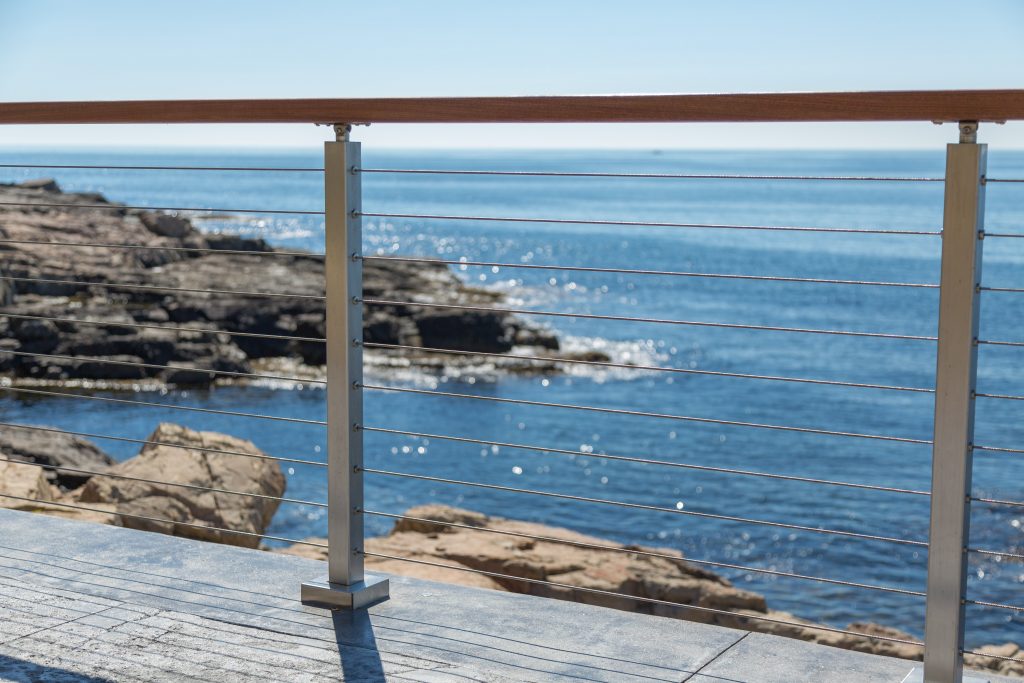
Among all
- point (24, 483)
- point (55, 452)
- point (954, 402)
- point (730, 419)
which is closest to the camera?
point (954, 402)

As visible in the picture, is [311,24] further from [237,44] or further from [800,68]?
[800,68]

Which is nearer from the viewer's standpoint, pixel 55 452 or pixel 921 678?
pixel 921 678

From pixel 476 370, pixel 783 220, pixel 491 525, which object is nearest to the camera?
pixel 491 525

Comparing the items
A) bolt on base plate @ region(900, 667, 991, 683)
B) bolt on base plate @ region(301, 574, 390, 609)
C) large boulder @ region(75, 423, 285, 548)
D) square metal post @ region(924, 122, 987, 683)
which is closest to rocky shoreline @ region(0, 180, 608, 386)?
large boulder @ region(75, 423, 285, 548)

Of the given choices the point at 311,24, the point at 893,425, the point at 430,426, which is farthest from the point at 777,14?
the point at 430,426

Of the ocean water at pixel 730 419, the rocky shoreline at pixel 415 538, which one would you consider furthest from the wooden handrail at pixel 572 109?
the ocean water at pixel 730 419

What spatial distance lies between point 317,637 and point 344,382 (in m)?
0.54

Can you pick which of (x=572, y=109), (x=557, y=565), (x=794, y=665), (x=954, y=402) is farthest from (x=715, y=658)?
(x=557, y=565)

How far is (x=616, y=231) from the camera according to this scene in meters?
49.8

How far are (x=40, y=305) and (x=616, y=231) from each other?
34.3m

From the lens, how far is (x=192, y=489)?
477 cm

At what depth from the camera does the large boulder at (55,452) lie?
23.0 feet

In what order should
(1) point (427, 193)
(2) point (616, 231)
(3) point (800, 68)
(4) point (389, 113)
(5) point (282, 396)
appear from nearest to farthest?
(4) point (389, 113), (5) point (282, 396), (2) point (616, 231), (3) point (800, 68), (1) point (427, 193)

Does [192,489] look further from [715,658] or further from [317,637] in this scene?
[715,658]
